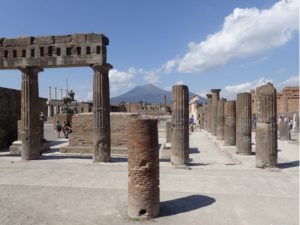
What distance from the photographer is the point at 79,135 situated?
15.9 meters

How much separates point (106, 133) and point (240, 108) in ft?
22.1

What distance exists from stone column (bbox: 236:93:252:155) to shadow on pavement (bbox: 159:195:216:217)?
7.84 meters

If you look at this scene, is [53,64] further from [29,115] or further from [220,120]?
[220,120]

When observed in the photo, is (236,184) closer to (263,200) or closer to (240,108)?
(263,200)

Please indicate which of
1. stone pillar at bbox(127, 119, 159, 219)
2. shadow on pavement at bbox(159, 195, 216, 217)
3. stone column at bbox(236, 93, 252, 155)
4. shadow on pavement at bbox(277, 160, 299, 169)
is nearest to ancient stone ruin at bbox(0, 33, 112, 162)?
shadow on pavement at bbox(159, 195, 216, 217)

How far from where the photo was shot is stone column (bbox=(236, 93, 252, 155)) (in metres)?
14.4

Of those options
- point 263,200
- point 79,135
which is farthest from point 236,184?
point 79,135

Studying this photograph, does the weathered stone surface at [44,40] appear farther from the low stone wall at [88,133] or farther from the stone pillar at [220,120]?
the stone pillar at [220,120]

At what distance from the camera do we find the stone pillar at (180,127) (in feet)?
38.4

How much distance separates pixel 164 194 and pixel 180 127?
446 centimetres

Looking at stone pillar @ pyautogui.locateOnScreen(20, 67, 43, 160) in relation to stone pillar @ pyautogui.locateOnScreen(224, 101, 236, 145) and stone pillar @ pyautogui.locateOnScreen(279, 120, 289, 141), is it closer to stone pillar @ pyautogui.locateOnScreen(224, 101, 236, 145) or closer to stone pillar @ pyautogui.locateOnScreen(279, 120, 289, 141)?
stone pillar @ pyautogui.locateOnScreen(224, 101, 236, 145)

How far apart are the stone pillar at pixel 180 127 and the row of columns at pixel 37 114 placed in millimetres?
2818

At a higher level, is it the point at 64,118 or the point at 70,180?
the point at 64,118

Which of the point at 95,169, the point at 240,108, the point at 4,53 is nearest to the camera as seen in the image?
the point at 95,169
